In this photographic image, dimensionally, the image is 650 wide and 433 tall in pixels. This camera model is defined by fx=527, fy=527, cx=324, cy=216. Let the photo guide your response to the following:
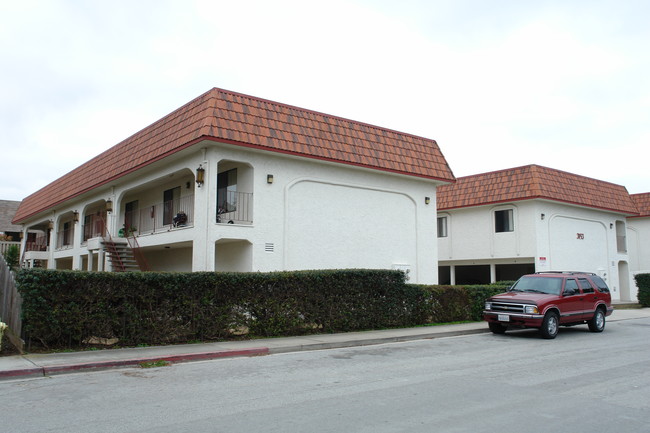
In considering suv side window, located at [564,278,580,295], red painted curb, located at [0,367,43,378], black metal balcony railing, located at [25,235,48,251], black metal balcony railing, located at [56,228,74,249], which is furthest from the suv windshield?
black metal balcony railing, located at [25,235,48,251]

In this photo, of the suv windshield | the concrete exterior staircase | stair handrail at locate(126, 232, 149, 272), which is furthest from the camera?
stair handrail at locate(126, 232, 149, 272)

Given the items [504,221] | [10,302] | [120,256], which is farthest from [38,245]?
[504,221]

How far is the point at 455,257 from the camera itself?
31.4 meters

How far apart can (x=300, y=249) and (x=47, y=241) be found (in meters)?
26.0

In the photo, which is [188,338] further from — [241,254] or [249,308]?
[241,254]

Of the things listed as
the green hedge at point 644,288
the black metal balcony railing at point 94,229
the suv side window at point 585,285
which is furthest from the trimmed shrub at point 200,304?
the green hedge at point 644,288

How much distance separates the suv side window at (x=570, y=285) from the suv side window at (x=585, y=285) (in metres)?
→ 0.35

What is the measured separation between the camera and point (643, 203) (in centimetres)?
3653

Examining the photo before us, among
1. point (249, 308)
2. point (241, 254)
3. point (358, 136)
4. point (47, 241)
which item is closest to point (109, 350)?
point (249, 308)

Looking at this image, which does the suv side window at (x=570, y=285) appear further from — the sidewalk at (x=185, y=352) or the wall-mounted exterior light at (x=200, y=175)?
the wall-mounted exterior light at (x=200, y=175)

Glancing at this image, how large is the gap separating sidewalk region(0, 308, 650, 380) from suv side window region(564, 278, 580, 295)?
3.21m

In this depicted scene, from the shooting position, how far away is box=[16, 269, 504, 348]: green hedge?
1101 cm

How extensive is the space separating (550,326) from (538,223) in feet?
46.7

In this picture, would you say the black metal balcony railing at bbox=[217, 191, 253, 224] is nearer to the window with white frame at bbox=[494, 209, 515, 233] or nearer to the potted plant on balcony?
the potted plant on balcony
